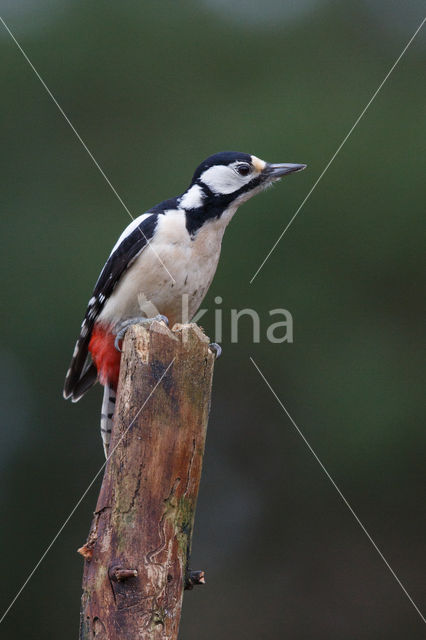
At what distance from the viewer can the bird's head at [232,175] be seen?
3.77 meters

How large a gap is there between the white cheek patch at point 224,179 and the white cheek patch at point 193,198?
2.1 inches

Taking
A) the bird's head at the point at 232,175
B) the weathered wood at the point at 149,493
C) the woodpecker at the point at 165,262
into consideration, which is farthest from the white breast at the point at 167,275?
the weathered wood at the point at 149,493

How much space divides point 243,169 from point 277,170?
194 millimetres

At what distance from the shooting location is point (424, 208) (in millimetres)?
4707

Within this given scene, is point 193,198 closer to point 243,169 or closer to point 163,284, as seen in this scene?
point 243,169

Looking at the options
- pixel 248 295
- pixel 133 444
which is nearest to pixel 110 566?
pixel 133 444

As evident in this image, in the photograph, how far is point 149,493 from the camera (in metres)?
2.41

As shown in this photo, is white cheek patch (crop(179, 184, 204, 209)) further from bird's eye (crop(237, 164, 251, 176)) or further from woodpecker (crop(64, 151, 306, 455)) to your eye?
bird's eye (crop(237, 164, 251, 176))

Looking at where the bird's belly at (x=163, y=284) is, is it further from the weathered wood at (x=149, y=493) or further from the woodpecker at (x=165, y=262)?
the weathered wood at (x=149, y=493)

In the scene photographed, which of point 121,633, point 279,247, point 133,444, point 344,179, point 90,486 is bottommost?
point 90,486

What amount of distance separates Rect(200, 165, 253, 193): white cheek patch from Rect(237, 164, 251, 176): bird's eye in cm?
2

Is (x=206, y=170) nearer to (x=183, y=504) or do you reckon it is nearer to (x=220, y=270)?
(x=220, y=270)

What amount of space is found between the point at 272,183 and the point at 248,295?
827 millimetres

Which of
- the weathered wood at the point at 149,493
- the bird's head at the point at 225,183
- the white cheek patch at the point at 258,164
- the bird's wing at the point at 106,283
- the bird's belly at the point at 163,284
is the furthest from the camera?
the white cheek patch at the point at 258,164
